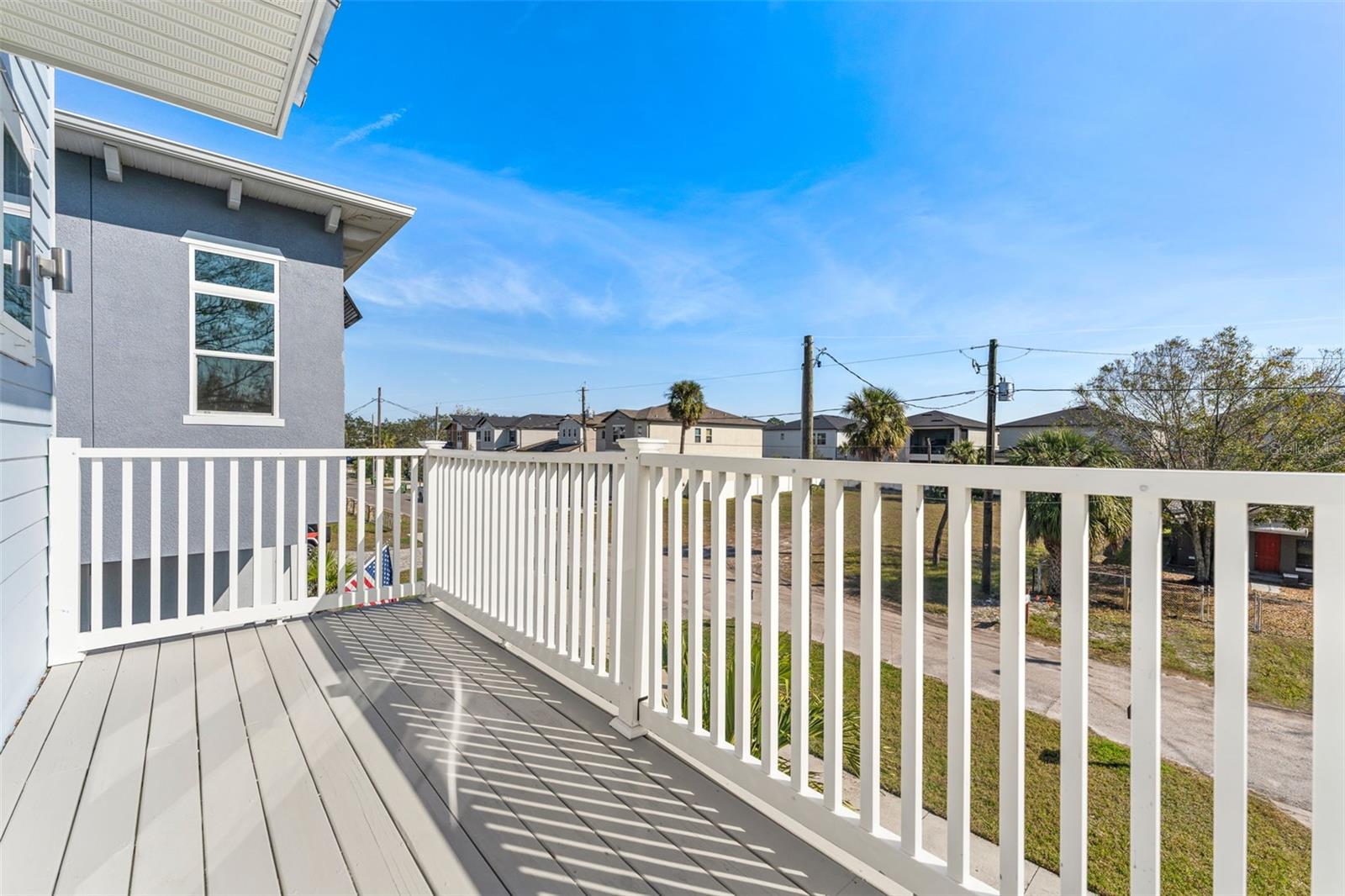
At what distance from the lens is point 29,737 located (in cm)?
199

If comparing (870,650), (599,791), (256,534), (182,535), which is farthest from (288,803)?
(256,534)

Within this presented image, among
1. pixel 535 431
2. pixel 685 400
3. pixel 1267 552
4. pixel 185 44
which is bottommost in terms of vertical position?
pixel 1267 552

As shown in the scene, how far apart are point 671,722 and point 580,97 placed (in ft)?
43.8

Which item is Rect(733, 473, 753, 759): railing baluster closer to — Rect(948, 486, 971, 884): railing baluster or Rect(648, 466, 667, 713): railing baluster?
Rect(648, 466, 667, 713): railing baluster

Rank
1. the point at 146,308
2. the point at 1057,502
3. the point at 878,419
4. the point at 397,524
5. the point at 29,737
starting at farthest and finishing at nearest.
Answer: the point at 878,419, the point at 1057,502, the point at 146,308, the point at 397,524, the point at 29,737

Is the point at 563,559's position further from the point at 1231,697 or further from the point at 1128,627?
the point at 1128,627

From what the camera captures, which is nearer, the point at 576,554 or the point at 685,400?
the point at 576,554

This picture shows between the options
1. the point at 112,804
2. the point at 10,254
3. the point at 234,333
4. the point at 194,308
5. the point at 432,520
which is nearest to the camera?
the point at 112,804

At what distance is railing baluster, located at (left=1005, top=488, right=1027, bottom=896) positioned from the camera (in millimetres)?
1121

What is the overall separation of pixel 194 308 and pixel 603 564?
18.0ft

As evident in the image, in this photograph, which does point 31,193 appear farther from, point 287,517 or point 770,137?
point 770,137

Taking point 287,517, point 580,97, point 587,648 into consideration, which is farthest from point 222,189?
point 580,97

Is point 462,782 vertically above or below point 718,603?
below

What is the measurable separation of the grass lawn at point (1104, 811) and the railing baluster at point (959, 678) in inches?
76.5
